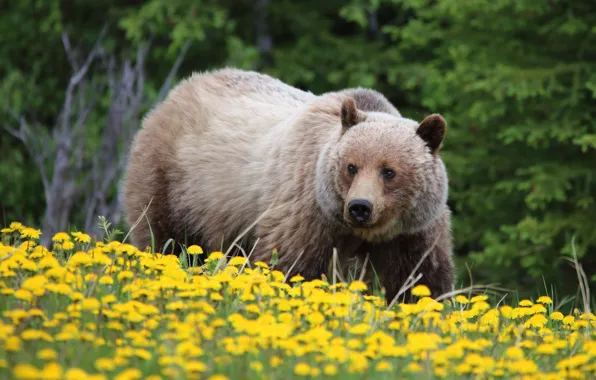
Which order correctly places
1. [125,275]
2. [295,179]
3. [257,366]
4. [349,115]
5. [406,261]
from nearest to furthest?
1. [257,366]
2. [125,275]
3. [349,115]
4. [406,261]
5. [295,179]

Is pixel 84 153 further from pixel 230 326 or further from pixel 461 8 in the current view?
pixel 230 326

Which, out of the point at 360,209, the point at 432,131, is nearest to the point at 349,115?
the point at 432,131

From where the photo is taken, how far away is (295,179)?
20.2ft

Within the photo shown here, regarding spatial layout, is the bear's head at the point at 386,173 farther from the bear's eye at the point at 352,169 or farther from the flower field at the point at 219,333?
the flower field at the point at 219,333

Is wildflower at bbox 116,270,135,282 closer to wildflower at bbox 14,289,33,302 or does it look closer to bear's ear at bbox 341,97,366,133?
wildflower at bbox 14,289,33,302

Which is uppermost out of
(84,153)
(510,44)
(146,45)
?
(510,44)

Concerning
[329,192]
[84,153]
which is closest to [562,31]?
[329,192]

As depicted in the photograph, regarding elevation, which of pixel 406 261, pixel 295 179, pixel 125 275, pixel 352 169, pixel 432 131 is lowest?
pixel 406 261

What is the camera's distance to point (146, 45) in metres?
15.9

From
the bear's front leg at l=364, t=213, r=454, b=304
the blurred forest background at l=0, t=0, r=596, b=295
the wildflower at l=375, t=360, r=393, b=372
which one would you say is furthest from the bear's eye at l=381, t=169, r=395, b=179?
the blurred forest background at l=0, t=0, r=596, b=295

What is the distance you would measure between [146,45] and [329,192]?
35.5ft

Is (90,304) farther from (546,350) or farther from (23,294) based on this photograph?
(546,350)

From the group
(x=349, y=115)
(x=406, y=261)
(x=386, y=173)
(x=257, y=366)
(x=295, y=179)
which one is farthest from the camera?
(x=295, y=179)

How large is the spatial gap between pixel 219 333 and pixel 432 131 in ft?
8.36
